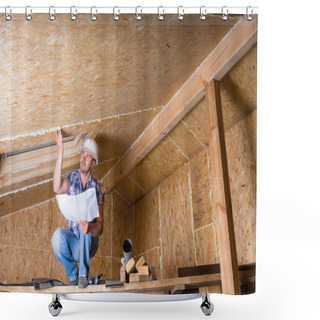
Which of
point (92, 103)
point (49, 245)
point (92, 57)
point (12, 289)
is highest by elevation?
point (92, 57)

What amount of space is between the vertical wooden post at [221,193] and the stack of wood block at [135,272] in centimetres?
33

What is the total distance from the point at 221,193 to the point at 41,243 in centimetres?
83

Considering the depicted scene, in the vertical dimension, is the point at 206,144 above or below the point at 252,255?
above

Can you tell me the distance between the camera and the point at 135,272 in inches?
83.4

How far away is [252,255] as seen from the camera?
6.91ft

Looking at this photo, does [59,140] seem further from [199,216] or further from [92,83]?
[199,216]

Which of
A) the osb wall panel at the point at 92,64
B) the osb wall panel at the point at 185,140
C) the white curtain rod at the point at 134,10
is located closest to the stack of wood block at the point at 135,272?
the osb wall panel at the point at 185,140

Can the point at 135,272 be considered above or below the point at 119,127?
below

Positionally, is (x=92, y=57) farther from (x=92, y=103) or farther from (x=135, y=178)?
(x=135, y=178)

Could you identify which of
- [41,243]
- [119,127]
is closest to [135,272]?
[41,243]

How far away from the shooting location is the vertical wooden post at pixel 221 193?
Result: 205cm
